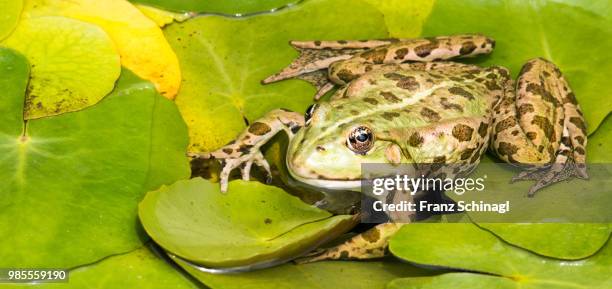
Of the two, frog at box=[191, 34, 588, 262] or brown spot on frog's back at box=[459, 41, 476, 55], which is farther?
brown spot on frog's back at box=[459, 41, 476, 55]

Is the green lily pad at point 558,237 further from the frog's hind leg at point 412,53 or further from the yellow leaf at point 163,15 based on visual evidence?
the yellow leaf at point 163,15

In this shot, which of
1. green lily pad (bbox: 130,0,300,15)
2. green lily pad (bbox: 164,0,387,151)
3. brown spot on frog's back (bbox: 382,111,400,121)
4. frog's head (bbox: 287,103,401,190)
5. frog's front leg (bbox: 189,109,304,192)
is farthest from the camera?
green lily pad (bbox: 130,0,300,15)

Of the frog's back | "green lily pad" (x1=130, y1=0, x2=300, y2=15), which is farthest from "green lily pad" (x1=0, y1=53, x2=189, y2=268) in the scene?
the frog's back

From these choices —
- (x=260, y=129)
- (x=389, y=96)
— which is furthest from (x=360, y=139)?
(x=260, y=129)

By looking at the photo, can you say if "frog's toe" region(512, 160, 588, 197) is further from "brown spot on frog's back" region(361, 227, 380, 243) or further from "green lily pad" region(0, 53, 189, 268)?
"green lily pad" region(0, 53, 189, 268)

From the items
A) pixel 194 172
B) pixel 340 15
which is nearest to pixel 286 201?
pixel 194 172

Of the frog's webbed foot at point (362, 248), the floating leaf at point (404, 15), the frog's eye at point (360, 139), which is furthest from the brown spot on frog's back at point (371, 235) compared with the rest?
the floating leaf at point (404, 15)
